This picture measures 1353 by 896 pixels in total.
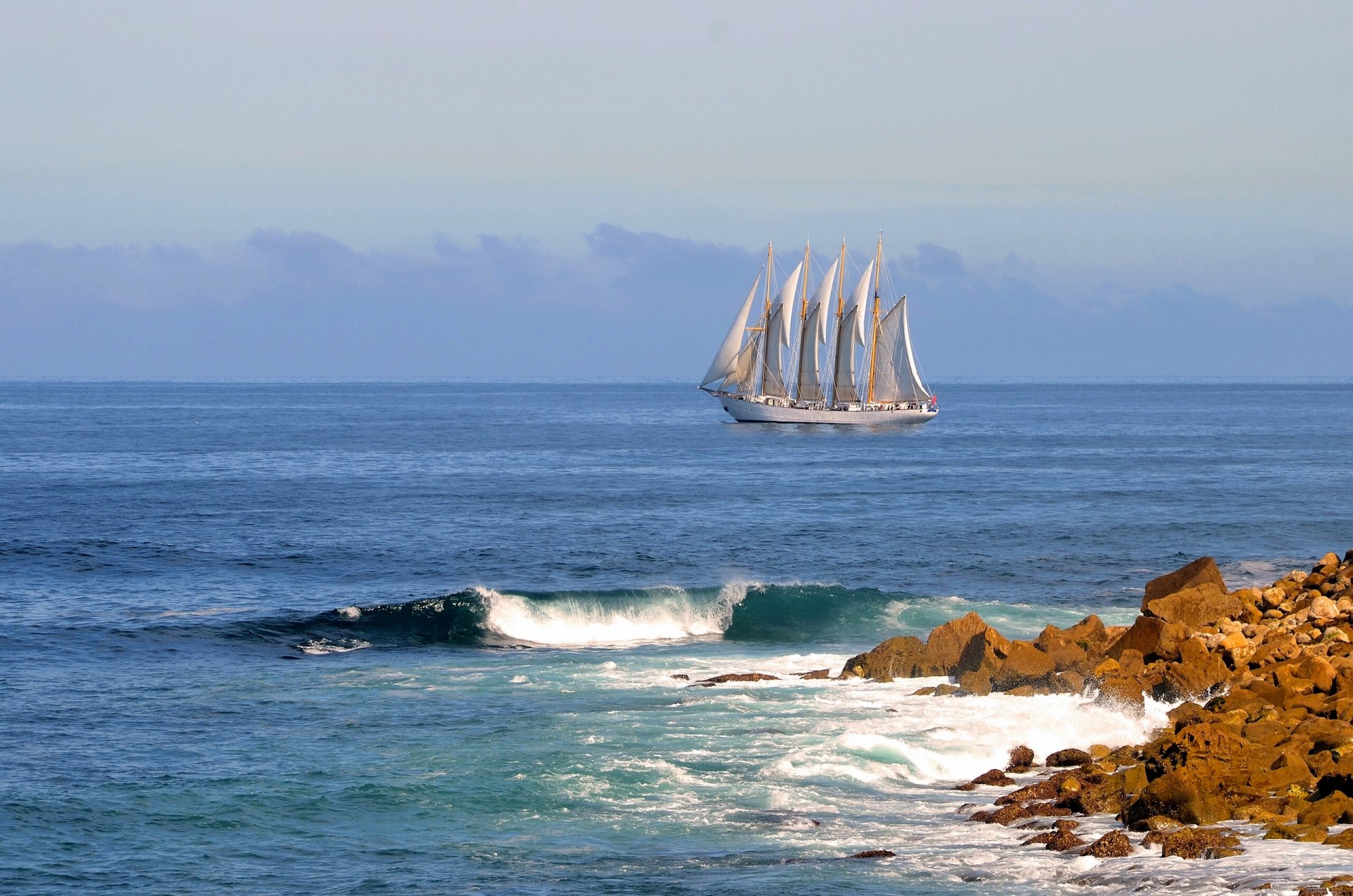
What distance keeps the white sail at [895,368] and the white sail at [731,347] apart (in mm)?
14271

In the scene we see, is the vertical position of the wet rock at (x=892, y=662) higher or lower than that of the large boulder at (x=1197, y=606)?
lower

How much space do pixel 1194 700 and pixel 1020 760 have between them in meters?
4.44

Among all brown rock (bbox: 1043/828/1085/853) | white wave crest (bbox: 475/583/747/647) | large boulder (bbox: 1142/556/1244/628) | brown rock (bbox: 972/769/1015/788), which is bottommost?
white wave crest (bbox: 475/583/747/647)

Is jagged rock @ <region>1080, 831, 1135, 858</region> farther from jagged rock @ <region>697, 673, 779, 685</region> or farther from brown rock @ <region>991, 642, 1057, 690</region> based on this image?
jagged rock @ <region>697, 673, 779, 685</region>

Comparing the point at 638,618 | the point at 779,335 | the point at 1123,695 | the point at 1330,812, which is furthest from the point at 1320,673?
the point at 779,335

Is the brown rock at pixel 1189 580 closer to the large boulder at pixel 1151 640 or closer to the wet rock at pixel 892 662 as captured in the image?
the large boulder at pixel 1151 640

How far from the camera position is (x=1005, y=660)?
2767 centimetres

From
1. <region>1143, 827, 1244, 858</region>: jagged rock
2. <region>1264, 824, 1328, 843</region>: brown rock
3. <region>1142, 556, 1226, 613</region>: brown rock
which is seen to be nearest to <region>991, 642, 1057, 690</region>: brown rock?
<region>1142, 556, 1226, 613</region>: brown rock

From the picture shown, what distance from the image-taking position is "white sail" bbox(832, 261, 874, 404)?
13812 centimetres

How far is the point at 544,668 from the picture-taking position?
107 ft

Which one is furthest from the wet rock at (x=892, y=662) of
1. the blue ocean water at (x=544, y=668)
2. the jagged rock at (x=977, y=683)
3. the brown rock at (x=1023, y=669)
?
the brown rock at (x=1023, y=669)

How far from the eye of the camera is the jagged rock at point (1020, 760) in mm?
22281

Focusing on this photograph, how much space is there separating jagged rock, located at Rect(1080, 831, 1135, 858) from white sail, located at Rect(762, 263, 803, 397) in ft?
405

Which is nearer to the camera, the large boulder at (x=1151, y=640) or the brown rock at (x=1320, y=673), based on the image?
the brown rock at (x=1320, y=673)
